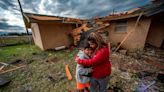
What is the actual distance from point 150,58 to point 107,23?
4.31m

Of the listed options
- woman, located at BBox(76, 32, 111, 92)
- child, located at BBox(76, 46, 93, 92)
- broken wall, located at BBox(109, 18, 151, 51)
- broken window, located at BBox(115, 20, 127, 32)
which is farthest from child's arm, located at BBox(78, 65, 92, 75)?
broken window, located at BBox(115, 20, 127, 32)

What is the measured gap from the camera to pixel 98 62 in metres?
1.22

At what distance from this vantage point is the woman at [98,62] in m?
1.22

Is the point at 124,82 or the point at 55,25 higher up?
the point at 55,25

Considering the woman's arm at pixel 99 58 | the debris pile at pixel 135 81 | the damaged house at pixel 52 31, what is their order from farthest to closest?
the damaged house at pixel 52 31, the debris pile at pixel 135 81, the woman's arm at pixel 99 58

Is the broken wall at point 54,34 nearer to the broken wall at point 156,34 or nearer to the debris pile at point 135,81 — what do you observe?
the debris pile at point 135,81

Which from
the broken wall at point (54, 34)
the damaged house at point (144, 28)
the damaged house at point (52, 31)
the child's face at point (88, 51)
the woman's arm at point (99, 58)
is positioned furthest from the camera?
the broken wall at point (54, 34)

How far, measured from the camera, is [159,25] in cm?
546

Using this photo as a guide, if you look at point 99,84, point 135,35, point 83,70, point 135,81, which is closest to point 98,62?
point 83,70

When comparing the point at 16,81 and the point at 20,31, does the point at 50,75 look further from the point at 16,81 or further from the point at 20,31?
the point at 20,31

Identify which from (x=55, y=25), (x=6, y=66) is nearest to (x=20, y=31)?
(x=55, y=25)

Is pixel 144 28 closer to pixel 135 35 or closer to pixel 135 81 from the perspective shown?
pixel 135 35

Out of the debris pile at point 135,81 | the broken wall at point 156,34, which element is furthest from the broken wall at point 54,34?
the broken wall at point 156,34

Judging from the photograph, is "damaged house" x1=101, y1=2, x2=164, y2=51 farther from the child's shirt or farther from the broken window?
the child's shirt
